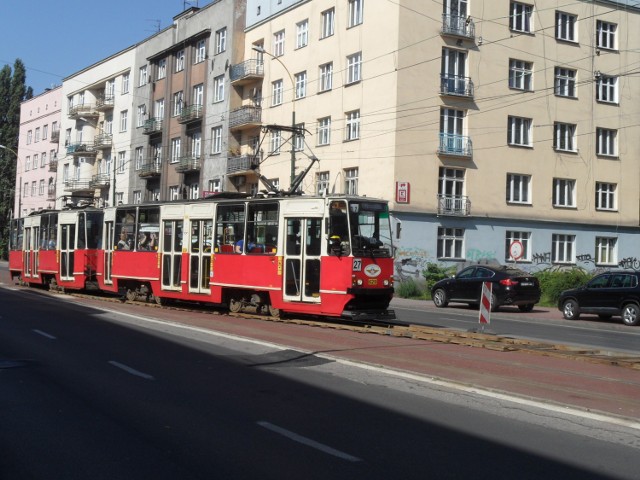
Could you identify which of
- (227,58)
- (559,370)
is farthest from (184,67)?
(559,370)

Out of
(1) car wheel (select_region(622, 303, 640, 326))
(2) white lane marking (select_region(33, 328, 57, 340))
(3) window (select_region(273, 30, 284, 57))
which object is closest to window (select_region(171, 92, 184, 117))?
(3) window (select_region(273, 30, 284, 57))

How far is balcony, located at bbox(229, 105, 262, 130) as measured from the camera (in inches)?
1790

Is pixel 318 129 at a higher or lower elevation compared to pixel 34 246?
higher

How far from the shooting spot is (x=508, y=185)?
3919cm

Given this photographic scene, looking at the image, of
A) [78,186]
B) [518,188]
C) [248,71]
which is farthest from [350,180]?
[78,186]

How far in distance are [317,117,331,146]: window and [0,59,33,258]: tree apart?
53.7 metres

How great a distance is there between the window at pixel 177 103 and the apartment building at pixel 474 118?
36.3ft

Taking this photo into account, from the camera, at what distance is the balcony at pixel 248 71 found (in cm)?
4569

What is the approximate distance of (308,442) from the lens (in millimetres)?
6953

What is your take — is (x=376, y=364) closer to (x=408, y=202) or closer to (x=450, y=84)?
(x=408, y=202)

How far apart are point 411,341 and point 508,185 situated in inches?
1021

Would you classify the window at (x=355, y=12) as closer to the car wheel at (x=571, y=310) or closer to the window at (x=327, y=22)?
the window at (x=327, y=22)

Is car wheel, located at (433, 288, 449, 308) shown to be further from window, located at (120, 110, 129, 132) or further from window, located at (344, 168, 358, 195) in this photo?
window, located at (120, 110, 129, 132)

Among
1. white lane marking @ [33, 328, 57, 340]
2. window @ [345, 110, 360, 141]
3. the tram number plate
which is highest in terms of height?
window @ [345, 110, 360, 141]
